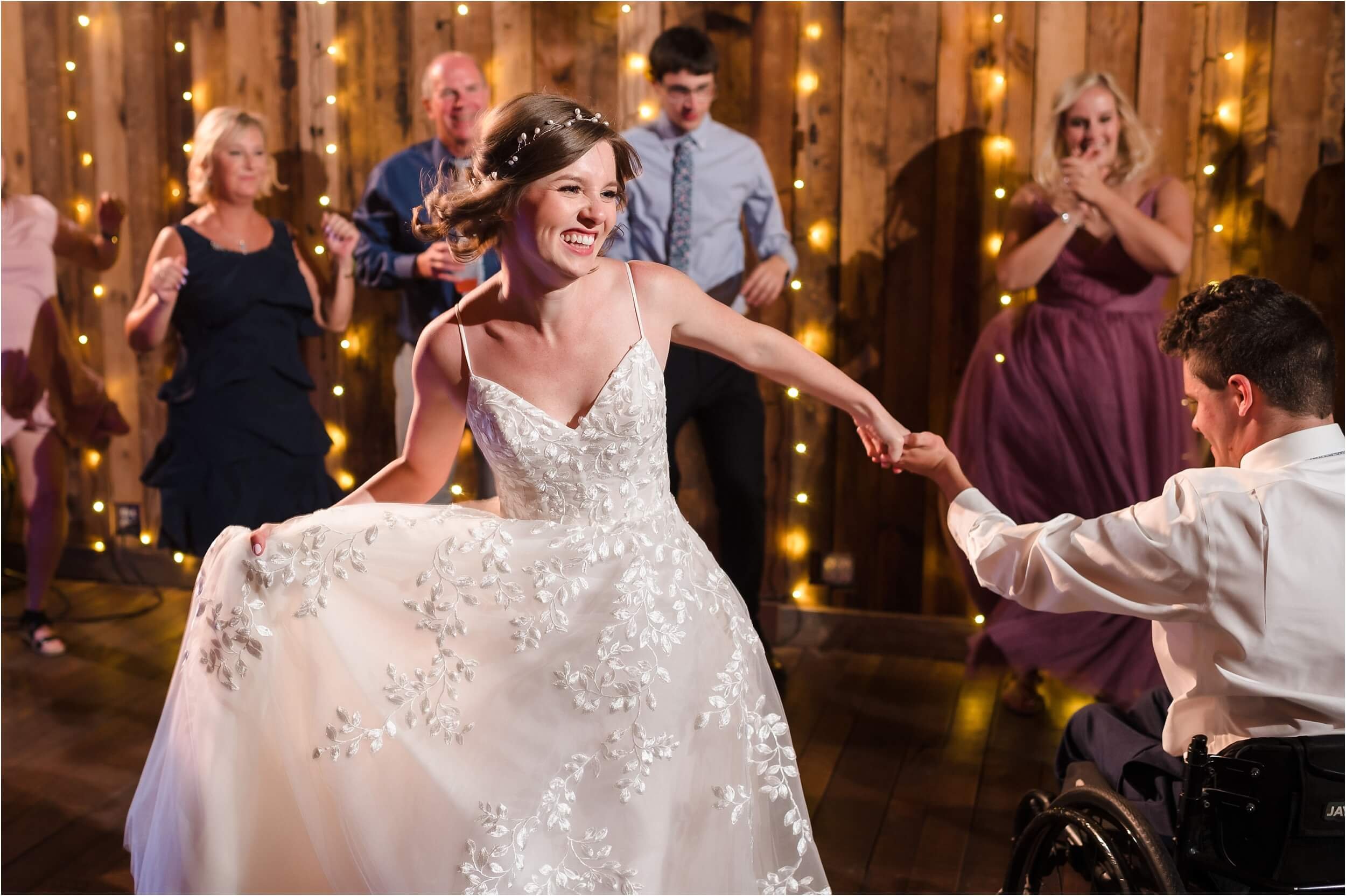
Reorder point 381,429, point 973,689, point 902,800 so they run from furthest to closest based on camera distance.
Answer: point 381,429 → point 973,689 → point 902,800

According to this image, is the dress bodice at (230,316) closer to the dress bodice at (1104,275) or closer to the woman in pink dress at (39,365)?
the woman in pink dress at (39,365)

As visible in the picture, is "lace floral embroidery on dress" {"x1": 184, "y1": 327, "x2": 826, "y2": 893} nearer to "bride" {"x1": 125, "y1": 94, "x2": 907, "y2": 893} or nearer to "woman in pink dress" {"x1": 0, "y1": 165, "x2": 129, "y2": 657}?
"bride" {"x1": 125, "y1": 94, "x2": 907, "y2": 893}

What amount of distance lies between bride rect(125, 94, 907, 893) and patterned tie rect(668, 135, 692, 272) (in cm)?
167

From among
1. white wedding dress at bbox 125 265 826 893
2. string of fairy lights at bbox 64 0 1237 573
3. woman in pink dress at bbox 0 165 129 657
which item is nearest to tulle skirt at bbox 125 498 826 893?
white wedding dress at bbox 125 265 826 893

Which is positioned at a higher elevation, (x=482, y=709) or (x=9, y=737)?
(x=482, y=709)

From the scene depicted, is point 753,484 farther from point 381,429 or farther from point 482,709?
point 482,709

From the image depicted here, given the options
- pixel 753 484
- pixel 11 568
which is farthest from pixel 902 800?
pixel 11 568

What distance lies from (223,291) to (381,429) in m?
0.87

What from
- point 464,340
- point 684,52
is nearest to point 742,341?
point 464,340

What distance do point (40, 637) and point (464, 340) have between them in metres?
2.81

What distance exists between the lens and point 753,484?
3.79 metres

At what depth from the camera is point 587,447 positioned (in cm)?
196

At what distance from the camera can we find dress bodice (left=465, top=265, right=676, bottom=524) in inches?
77.3

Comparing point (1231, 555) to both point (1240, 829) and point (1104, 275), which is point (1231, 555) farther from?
point (1104, 275)
